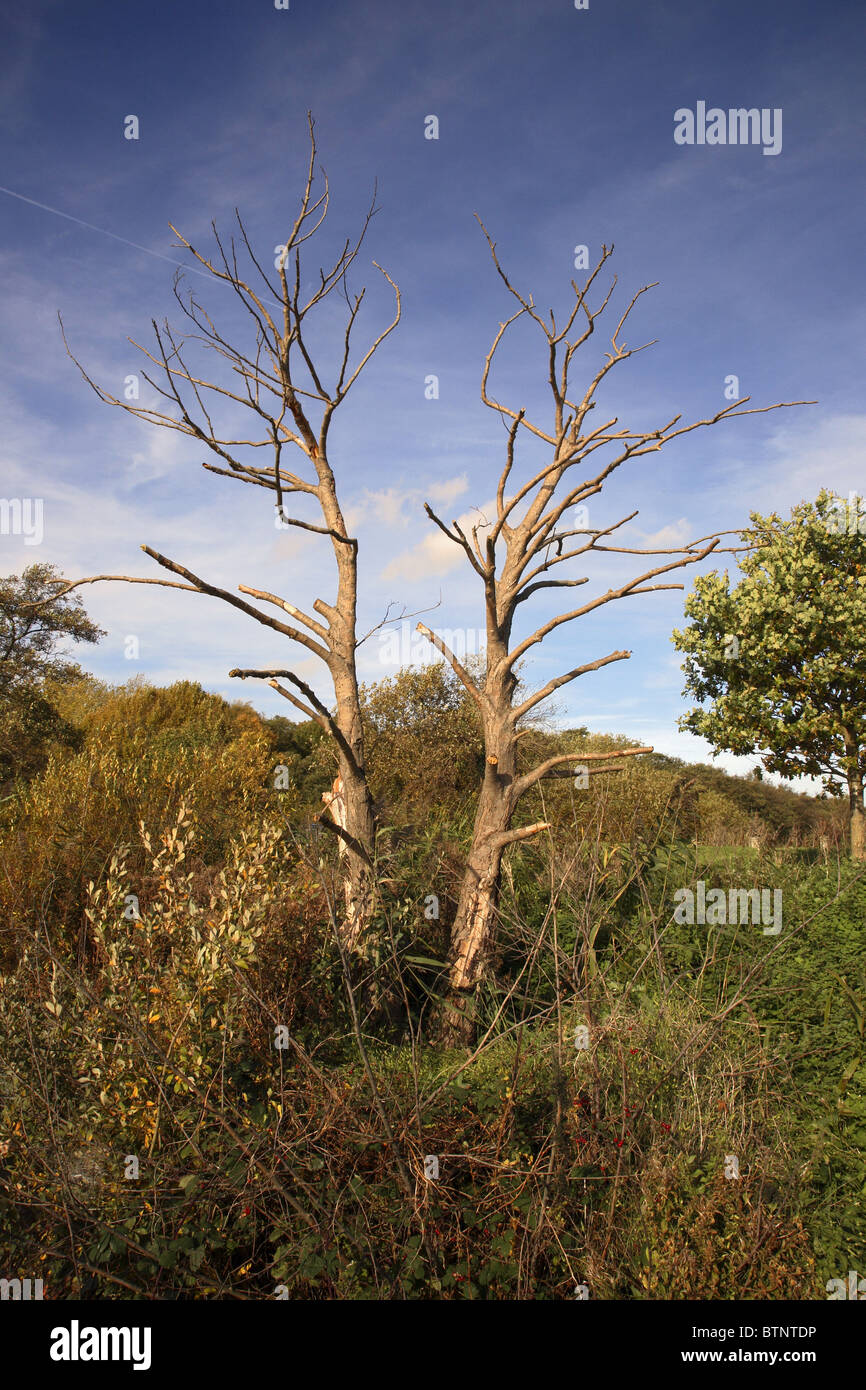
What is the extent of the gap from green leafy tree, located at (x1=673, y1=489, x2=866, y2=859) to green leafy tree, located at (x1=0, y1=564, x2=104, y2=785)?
11942 mm

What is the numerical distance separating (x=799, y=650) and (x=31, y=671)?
45.6 ft

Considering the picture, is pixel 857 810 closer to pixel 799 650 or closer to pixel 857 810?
pixel 857 810

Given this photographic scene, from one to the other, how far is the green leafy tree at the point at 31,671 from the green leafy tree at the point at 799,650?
1194cm

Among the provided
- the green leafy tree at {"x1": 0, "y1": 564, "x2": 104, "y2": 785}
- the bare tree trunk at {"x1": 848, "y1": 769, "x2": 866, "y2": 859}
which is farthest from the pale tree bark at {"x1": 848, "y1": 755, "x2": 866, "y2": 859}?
the green leafy tree at {"x1": 0, "y1": 564, "x2": 104, "y2": 785}

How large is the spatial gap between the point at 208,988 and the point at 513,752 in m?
3.45

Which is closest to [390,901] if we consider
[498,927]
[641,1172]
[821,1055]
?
[498,927]

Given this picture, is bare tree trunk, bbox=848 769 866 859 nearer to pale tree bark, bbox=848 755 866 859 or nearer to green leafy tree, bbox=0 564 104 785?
pale tree bark, bbox=848 755 866 859

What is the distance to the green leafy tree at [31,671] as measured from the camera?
1209 centimetres

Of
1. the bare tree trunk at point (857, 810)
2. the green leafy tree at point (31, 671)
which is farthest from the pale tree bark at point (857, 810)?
the green leafy tree at point (31, 671)

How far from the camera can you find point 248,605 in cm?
634

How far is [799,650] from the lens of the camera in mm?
14570
